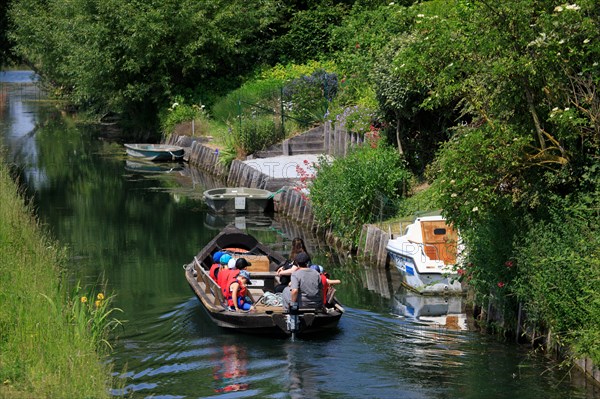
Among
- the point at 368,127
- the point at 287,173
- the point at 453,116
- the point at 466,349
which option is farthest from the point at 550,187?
the point at 287,173

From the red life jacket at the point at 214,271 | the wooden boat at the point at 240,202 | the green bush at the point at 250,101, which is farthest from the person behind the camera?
the green bush at the point at 250,101

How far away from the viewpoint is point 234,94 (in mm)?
42656

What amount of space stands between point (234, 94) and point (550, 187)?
28.3 metres

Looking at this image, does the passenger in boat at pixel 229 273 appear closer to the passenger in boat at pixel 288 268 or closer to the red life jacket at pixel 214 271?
the passenger in boat at pixel 288 268

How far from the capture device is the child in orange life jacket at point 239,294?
55.7 ft

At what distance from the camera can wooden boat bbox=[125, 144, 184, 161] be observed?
4200 cm

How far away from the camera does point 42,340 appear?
11.7m

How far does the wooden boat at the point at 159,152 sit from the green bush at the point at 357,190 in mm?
17074

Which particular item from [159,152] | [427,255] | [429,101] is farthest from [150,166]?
[429,101]

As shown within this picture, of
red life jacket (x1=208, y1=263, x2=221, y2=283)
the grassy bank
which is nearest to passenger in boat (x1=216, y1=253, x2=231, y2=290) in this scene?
red life jacket (x1=208, y1=263, x2=221, y2=283)

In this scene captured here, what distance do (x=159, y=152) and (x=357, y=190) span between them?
1976 cm

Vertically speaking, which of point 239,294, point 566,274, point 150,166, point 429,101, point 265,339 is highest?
point 150,166

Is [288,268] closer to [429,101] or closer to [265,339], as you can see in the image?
[265,339]

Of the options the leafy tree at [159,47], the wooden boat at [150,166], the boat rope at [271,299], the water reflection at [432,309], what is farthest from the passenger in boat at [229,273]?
the leafy tree at [159,47]
